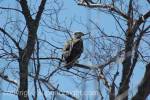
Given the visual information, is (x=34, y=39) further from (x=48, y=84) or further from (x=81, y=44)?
(x=81, y=44)

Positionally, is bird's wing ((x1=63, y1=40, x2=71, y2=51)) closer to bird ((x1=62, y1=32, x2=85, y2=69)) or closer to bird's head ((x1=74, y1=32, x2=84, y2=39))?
bird ((x1=62, y1=32, x2=85, y2=69))

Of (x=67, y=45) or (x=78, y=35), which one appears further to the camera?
(x=78, y=35)

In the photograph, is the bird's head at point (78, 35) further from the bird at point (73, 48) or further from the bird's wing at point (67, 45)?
the bird's wing at point (67, 45)

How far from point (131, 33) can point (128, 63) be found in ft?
2.78

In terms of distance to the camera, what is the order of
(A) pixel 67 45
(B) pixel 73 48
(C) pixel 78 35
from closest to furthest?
(A) pixel 67 45 → (C) pixel 78 35 → (B) pixel 73 48

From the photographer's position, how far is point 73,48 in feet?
33.4

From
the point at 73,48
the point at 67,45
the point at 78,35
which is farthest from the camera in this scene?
the point at 73,48

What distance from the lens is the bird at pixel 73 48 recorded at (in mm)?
9484

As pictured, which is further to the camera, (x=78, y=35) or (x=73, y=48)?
(x=73, y=48)

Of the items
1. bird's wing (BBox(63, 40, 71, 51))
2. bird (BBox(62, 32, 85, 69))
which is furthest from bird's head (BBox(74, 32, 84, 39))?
bird's wing (BBox(63, 40, 71, 51))

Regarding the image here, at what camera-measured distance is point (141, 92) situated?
4.80 metres

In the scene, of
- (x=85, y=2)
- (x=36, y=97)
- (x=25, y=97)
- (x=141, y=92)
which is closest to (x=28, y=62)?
(x=25, y=97)

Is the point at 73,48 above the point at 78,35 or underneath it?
underneath

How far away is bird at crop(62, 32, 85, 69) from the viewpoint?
948cm
